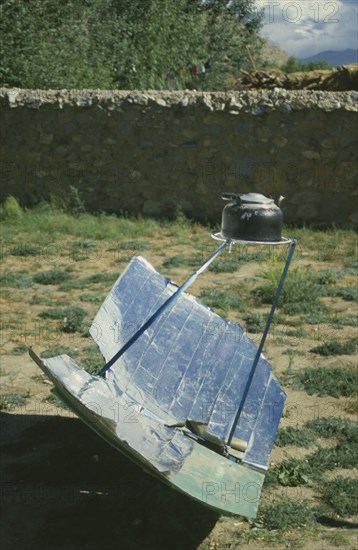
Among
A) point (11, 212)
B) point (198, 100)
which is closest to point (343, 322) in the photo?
point (198, 100)

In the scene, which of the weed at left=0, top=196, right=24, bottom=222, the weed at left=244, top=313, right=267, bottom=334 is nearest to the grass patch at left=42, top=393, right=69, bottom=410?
the weed at left=244, top=313, right=267, bottom=334

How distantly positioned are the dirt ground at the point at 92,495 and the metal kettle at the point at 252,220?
1822 millimetres

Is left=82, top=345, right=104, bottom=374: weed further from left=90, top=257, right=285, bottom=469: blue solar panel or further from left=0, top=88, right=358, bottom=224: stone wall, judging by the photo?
left=0, top=88, right=358, bottom=224: stone wall

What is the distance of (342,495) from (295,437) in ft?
2.80

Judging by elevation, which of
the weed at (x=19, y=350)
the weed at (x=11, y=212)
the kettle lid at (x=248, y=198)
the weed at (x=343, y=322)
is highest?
the kettle lid at (x=248, y=198)

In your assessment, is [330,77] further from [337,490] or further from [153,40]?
[337,490]

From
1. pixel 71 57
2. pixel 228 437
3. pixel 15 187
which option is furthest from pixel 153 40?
pixel 228 437

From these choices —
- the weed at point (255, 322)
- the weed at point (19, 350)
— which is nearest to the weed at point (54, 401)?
the weed at point (19, 350)

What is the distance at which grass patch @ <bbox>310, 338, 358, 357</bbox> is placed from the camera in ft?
25.5

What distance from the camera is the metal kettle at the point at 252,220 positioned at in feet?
13.7

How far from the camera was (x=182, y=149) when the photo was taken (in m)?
13.0

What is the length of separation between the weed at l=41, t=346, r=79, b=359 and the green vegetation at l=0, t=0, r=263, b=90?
5.88 meters

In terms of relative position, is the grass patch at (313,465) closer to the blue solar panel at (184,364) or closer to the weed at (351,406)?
the blue solar panel at (184,364)

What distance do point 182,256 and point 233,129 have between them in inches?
103
